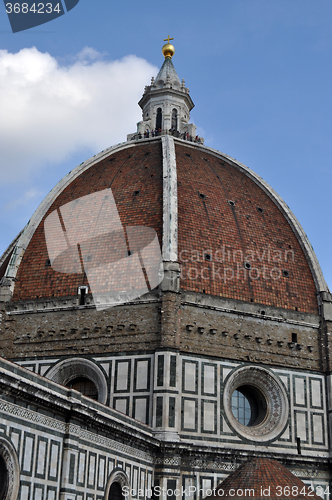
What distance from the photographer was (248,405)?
28000mm

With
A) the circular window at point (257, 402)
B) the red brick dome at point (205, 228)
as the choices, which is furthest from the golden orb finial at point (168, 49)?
the circular window at point (257, 402)

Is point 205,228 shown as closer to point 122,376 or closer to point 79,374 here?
point 122,376

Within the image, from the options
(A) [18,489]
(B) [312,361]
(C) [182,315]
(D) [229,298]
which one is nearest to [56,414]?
(A) [18,489]

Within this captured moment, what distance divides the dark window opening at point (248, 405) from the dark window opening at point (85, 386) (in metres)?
6.01

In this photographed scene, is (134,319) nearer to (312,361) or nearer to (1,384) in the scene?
(312,361)

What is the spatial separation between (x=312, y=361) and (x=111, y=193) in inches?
495

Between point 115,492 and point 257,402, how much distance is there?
9.66 m

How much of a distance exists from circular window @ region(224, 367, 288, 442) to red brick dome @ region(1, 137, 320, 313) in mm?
3415

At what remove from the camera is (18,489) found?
49.2ft

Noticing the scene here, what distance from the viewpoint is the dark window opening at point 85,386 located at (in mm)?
26969

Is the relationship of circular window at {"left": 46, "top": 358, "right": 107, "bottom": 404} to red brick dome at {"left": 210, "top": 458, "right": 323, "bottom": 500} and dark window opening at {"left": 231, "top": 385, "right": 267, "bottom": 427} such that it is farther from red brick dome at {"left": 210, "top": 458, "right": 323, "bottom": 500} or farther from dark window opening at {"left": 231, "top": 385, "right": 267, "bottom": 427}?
red brick dome at {"left": 210, "top": 458, "right": 323, "bottom": 500}

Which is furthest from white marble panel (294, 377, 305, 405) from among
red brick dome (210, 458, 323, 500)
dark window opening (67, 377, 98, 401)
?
dark window opening (67, 377, 98, 401)

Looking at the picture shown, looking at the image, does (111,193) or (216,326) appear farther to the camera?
(111,193)

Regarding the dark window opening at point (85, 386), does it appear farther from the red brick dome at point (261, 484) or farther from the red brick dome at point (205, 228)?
the red brick dome at point (261, 484)
